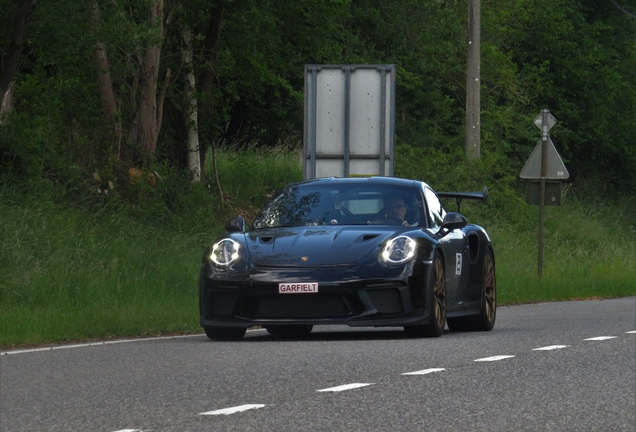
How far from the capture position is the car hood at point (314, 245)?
12.4m

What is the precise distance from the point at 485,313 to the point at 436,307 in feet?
6.33

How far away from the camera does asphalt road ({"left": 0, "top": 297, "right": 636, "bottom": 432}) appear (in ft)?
26.1

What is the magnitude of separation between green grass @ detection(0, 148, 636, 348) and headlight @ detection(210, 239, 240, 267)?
5.85 feet

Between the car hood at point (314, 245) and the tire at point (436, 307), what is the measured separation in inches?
19.0

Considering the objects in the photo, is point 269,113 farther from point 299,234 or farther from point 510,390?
point 510,390

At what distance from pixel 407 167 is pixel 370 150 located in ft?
40.6

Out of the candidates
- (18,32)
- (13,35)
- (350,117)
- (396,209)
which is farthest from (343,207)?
(350,117)

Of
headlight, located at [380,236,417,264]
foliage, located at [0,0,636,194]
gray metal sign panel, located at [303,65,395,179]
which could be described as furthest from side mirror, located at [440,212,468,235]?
gray metal sign panel, located at [303,65,395,179]

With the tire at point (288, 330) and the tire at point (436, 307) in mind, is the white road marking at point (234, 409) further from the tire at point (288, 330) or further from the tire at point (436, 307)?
the tire at point (288, 330)

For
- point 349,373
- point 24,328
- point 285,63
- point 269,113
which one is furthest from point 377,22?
point 349,373

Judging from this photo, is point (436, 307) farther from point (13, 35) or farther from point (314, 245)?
point (13, 35)

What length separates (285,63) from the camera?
34.3m

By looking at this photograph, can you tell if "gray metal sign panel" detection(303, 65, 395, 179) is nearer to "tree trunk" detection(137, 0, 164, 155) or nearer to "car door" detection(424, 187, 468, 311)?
"tree trunk" detection(137, 0, 164, 155)

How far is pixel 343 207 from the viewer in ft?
45.0
